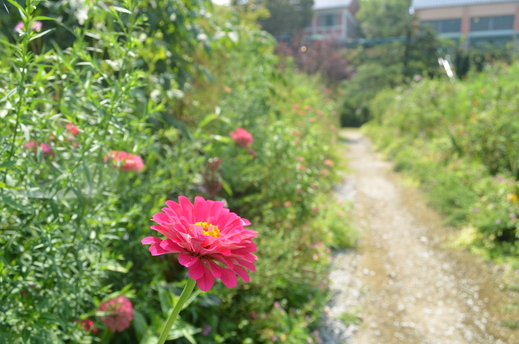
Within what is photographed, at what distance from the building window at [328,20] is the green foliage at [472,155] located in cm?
2560

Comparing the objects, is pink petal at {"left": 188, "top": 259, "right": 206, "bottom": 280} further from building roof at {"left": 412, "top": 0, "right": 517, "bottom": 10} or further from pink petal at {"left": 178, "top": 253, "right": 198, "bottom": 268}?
building roof at {"left": 412, "top": 0, "right": 517, "bottom": 10}

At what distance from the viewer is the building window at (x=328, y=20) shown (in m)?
32.3

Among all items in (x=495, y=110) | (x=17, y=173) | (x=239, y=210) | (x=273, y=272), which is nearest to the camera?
(x=17, y=173)

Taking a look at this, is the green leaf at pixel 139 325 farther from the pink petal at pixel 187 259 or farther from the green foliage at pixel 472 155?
the green foliage at pixel 472 155

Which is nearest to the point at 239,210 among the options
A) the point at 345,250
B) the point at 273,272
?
the point at 273,272

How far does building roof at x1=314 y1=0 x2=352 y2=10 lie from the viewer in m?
31.4

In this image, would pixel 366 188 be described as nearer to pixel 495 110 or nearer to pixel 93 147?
pixel 495 110

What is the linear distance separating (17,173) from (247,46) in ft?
9.10

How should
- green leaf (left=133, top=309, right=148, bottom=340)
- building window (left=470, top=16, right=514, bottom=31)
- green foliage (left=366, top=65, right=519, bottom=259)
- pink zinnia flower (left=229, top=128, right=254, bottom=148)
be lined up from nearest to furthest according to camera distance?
green leaf (left=133, top=309, right=148, bottom=340)
pink zinnia flower (left=229, top=128, right=254, bottom=148)
green foliage (left=366, top=65, right=519, bottom=259)
building window (left=470, top=16, right=514, bottom=31)

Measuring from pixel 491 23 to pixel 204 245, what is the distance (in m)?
25.1

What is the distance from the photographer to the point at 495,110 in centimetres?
522

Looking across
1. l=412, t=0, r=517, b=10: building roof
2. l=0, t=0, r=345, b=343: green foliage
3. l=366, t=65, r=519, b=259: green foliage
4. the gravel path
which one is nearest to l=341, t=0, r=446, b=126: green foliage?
l=412, t=0, r=517, b=10: building roof

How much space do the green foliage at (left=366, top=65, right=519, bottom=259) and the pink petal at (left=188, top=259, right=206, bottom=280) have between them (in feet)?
11.4

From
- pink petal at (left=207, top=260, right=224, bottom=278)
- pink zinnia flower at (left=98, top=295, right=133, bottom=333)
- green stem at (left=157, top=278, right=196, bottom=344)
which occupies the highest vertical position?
pink petal at (left=207, top=260, right=224, bottom=278)
